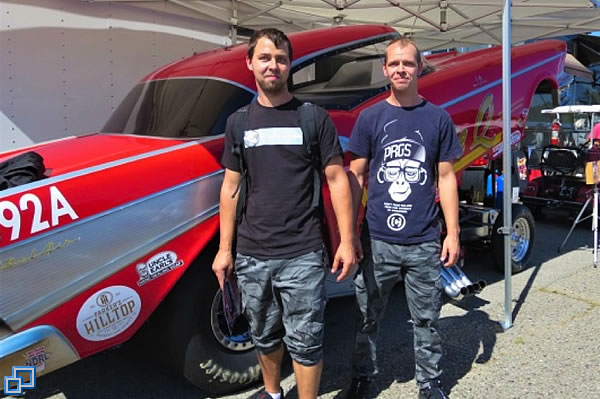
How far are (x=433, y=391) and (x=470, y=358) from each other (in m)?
0.78

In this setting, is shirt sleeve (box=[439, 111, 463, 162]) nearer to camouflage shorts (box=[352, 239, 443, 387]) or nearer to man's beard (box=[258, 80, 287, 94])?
camouflage shorts (box=[352, 239, 443, 387])

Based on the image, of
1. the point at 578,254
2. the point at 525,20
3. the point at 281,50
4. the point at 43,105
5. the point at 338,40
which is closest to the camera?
the point at 281,50

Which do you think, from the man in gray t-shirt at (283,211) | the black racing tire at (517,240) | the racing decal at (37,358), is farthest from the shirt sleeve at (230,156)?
the black racing tire at (517,240)

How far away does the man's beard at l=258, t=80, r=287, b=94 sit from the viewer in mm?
2209

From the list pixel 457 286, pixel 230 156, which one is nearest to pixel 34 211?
pixel 230 156

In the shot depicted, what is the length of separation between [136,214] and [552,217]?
7.95m

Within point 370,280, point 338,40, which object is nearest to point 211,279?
point 370,280

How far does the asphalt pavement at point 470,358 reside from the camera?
9.73ft

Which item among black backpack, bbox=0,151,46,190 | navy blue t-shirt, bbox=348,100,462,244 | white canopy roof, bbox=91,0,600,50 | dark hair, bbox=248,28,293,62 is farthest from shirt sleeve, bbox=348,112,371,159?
white canopy roof, bbox=91,0,600,50

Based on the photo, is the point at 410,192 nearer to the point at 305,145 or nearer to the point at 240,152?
the point at 305,145

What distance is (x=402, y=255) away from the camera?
2.57 metres

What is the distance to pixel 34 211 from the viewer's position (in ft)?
6.89

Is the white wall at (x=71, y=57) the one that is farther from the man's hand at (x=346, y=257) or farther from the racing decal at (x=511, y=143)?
the man's hand at (x=346, y=257)

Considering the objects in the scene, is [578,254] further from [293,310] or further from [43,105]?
[43,105]
